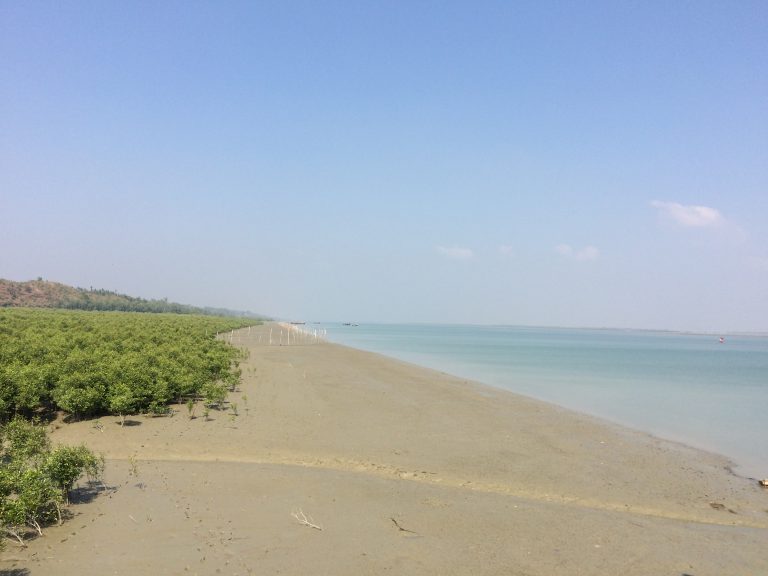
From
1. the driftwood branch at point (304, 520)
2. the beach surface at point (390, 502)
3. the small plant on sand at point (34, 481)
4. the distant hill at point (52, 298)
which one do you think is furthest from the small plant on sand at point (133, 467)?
the distant hill at point (52, 298)

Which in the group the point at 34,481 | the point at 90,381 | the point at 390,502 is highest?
the point at 90,381

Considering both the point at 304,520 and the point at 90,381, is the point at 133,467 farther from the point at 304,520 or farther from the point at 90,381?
the point at 90,381

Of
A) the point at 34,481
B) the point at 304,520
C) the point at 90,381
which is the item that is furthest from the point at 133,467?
the point at 90,381

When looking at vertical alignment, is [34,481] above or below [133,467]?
above

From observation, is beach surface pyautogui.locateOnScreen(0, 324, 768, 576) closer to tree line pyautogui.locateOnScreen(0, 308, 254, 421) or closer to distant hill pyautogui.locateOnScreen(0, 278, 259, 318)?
tree line pyautogui.locateOnScreen(0, 308, 254, 421)

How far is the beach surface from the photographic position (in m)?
6.69

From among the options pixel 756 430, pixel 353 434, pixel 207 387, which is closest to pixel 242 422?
pixel 207 387

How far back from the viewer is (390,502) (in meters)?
8.98

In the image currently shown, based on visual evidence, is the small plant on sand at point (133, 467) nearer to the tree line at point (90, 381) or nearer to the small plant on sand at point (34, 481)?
the small plant on sand at point (34, 481)

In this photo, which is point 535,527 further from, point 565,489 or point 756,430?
point 756,430

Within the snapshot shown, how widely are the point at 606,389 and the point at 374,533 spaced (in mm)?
26267

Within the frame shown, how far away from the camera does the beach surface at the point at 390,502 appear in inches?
263

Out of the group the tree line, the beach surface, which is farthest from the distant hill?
the beach surface

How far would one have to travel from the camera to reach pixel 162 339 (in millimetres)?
27781
